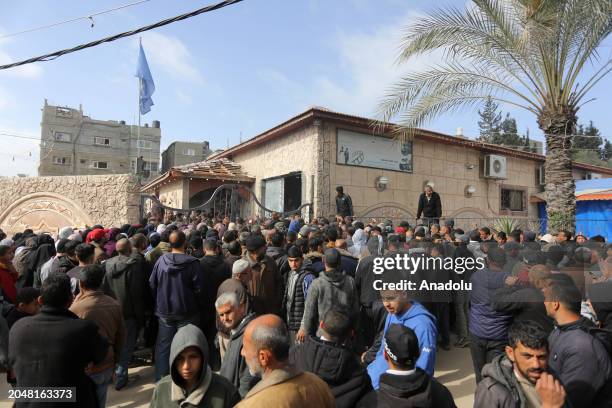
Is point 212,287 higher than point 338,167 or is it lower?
lower

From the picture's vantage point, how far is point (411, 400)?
194 centimetres

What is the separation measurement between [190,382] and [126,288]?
271 cm

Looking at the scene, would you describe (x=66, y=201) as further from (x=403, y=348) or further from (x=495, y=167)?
(x=495, y=167)

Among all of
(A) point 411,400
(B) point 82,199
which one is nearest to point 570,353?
(A) point 411,400

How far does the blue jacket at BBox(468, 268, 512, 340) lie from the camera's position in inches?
149

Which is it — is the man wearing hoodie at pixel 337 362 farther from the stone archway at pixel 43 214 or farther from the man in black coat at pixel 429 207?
the stone archway at pixel 43 214

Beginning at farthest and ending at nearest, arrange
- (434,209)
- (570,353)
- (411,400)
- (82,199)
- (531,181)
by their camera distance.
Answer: (531,181) < (82,199) < (434,209) < (570,353) < (411,400)

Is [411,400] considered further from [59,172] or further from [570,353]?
[59,172]

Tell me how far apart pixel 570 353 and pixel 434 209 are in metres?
7.60

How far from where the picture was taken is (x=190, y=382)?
2.19 meters

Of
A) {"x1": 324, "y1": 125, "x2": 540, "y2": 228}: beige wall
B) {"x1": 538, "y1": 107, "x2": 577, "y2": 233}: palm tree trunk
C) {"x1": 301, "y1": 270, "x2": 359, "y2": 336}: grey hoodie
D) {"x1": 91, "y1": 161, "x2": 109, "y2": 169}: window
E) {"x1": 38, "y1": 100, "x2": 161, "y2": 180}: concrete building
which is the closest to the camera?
{"x1": 301, "y1": 270, "x2": 359, "y2": 336}: grey hoodie

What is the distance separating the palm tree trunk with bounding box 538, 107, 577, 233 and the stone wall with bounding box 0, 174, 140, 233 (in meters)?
9.97

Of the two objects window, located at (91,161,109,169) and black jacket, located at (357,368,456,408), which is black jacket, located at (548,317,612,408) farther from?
window, located at (91,161,109,169)

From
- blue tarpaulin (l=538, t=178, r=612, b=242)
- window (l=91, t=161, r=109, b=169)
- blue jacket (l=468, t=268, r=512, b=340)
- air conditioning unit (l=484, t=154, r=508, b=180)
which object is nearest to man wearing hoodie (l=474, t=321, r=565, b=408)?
blue jacket (l=468, t=268, r=512, b=340)
